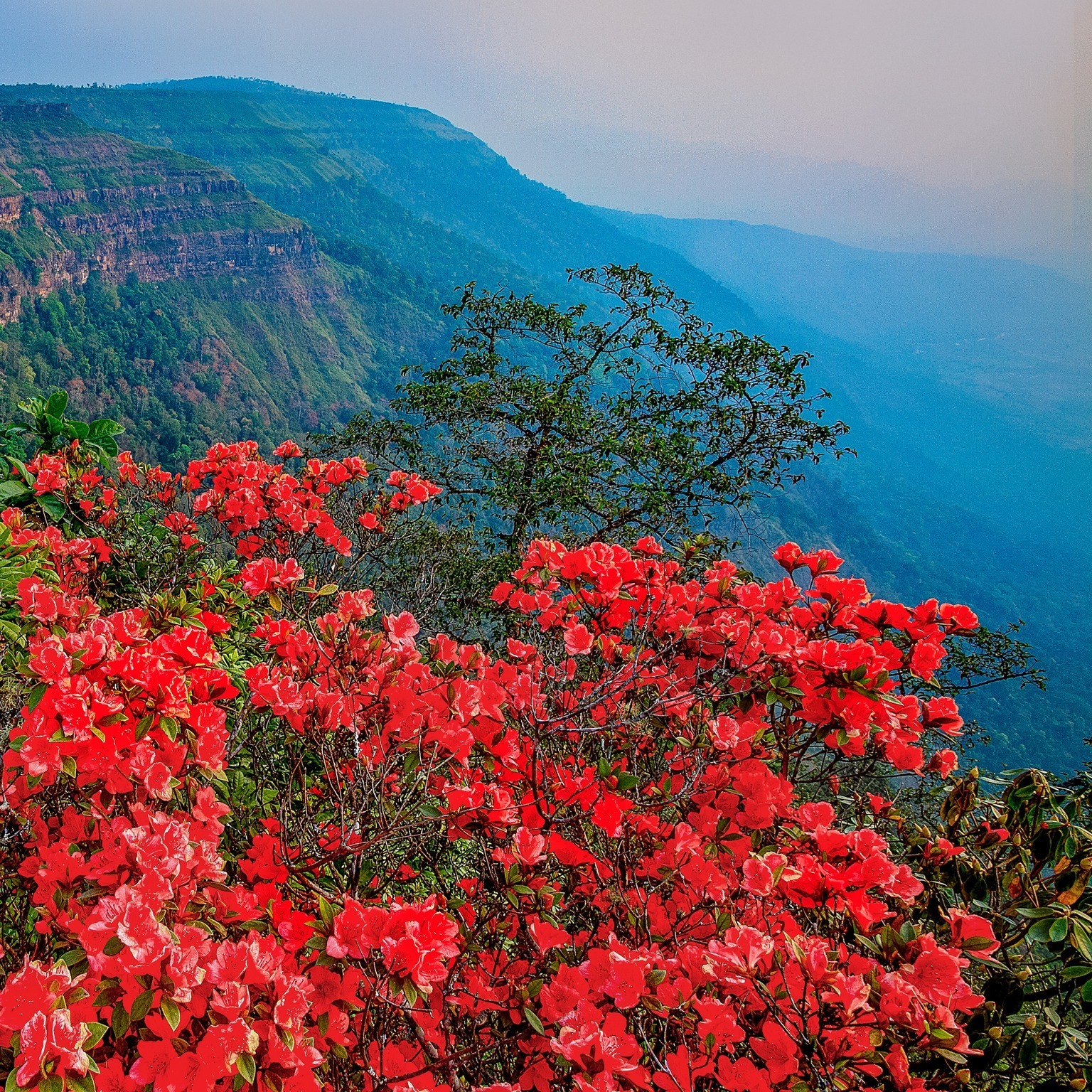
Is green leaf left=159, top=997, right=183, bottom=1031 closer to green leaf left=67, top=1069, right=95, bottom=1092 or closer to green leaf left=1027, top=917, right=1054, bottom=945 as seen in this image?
green leaf left=67, top=1069, right=95, bottom=1092

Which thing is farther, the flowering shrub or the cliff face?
the cliff face

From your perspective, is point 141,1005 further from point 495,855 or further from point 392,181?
point 392,181

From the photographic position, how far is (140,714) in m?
1.38

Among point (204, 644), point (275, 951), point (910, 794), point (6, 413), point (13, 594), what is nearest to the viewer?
point (275, 951)

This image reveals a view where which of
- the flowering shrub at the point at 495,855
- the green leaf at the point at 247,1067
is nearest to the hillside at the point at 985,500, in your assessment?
the flowering shrub at the point at 495,855

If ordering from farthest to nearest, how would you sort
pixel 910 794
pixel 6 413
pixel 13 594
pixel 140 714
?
pixel 6 413, pixel 910 794, pixel 13 594, pixel 140 714

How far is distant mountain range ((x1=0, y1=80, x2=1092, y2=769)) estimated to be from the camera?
61.3 metres

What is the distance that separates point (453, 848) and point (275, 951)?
1297mm

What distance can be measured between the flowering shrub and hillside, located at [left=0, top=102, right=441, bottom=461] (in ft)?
187

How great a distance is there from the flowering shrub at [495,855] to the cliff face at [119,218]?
262ft

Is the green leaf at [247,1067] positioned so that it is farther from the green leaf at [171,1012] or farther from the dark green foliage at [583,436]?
the dark green foliage at [583,436]

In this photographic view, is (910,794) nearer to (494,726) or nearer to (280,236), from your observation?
(494,726)

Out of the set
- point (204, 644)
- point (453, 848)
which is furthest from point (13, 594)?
point (453, 848)

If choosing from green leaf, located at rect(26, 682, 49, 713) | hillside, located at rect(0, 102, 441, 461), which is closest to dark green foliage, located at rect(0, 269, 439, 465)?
hillside, located at rect(0, 102, 441, 461)
